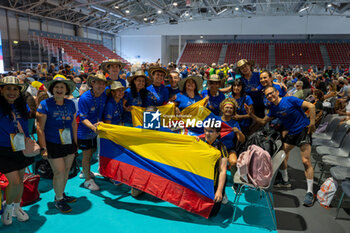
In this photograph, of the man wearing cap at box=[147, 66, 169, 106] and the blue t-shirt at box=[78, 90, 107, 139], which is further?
the man wearing cap at box=[147, 66, 169, 106]

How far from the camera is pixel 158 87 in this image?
3795 millimetres

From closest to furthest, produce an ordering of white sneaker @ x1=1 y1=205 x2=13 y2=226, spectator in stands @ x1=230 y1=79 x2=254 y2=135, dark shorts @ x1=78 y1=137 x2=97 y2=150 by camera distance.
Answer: white sneaker @ x1=1 y1=205 x2=13 y2=226 → dark shorts @ x1=78 y1=137 x2=97 y2=150 → spectator in stands @ x1=230 y1=79 x2=254 y2=135

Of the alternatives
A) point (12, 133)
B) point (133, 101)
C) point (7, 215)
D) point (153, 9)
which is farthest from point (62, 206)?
point (153, 9)

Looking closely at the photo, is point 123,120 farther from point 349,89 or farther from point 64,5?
point 64,5

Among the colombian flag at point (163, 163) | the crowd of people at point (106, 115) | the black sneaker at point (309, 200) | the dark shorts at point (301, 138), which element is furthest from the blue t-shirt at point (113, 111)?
the black sneaker at point (309, 200)

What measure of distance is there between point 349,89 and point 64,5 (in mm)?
18529

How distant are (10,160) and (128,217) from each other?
1.46 m

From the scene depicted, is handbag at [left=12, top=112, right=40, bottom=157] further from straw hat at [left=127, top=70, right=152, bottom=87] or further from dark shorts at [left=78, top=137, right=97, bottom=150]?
straw hat at [left=127, top=70, right=152, bottom=87]

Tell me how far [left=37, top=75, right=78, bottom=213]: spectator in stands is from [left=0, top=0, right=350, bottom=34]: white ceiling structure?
1707 centimetres

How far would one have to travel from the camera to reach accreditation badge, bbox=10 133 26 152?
243 centimetres

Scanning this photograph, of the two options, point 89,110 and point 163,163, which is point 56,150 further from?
point 163,163

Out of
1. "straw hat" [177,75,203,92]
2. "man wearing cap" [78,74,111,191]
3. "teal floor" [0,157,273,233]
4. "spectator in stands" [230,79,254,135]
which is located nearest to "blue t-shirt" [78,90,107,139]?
"man wearing cap" [78,74,111,191]

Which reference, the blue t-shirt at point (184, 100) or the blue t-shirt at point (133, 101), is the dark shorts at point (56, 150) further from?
the blue t-shirt at point (184, 100)

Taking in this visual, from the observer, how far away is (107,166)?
3.21m
